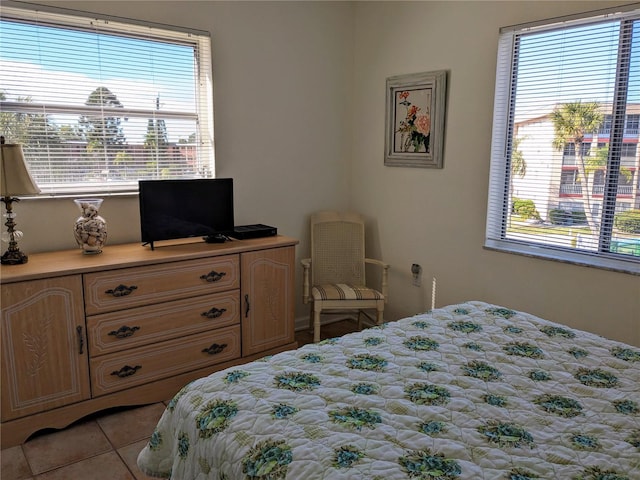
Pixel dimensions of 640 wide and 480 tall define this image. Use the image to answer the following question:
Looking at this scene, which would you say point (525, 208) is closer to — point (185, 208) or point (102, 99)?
point (185, 208)

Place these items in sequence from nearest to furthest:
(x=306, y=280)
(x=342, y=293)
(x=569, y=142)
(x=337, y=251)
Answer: (x=569, y=142)
(x=342, y=293)
(x=306, y=280)
(x=337, y=251)

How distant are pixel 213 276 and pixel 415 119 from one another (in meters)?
1.86

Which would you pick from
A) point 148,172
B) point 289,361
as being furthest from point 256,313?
point 289,361

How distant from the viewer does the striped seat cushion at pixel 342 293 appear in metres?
3.54

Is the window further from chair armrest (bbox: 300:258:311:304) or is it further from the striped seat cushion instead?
the striped seat cushion

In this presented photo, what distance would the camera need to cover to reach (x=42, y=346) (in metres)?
2.46

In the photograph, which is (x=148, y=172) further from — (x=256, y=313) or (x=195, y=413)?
(x=195, y=413)

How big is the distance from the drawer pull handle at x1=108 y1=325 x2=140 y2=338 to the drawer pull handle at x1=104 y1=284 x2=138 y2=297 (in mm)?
182

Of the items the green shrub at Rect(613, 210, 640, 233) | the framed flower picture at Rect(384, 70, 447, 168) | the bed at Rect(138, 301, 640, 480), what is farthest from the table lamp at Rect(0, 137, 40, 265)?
the green shrub at Rect(613, 210, 640, 233)

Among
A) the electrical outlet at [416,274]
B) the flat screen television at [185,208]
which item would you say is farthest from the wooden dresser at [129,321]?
the electrical outlet at [416,274]

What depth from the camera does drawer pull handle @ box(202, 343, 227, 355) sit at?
9.96ft

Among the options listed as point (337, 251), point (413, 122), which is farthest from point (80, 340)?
point (413, 122)

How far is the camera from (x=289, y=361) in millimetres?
1904

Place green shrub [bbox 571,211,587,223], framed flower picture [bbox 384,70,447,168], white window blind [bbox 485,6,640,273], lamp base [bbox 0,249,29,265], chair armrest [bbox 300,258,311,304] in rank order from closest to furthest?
lamp base [bbox 0,249,29,265], white window blind [bbox 485,6,640,273], green shrub [bbox 571,211,587,223], framed flower picture [bbox 384,70,447,168], chair armrest [bbox 300,258,311,304]
